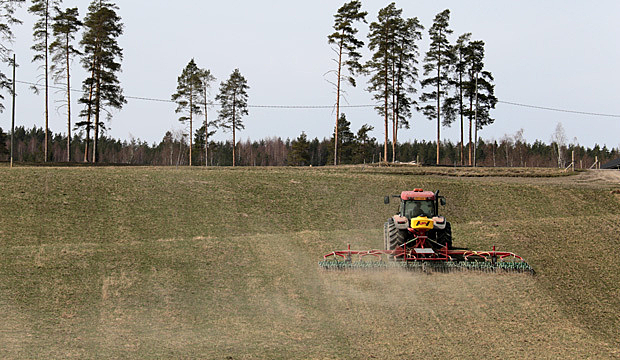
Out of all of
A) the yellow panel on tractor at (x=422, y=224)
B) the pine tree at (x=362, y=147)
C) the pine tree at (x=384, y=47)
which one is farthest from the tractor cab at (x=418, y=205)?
the pine tree at (x=362, y=147)

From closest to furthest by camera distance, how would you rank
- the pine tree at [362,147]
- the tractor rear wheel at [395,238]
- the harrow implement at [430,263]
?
the harrow implement at [430,263], the tractor rear wheel at [395,238], the pine tree at [362,147]

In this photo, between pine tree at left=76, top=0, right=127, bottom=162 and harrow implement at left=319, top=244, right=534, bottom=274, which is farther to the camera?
pine tree at left=76, top=0, right=127, bottom=162

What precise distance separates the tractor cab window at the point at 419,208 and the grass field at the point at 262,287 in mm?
2937

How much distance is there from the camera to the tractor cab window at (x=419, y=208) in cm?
1962

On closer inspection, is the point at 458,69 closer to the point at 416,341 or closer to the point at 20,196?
the point at 20,196

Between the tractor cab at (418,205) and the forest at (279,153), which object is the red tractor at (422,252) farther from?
the forest at (279,153)

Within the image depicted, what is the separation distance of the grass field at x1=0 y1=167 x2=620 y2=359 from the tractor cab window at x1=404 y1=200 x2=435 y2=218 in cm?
294

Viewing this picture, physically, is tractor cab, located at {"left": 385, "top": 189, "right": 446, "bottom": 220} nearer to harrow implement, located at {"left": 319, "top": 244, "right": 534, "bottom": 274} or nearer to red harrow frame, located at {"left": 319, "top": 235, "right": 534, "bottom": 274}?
red harrow frame, located at {"left": 319, "top": 235, "right": 534, "bottom": 274}

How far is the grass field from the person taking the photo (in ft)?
41.2

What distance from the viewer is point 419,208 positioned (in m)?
19.7

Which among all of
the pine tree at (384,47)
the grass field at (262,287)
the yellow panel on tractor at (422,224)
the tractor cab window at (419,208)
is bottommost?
the grass field at (262,287)

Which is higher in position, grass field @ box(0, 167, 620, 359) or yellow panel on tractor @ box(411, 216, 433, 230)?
yellow panel on tractor @ box(411, 216, 433, 230)

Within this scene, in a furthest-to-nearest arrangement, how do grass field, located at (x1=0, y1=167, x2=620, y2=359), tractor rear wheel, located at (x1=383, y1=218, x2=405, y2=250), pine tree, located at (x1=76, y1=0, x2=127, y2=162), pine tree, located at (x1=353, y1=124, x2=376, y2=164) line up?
pine tree, located at (x1=353, y1=124, x2=376, y2=164), pine tree, located at (x1=76, y1=0, x2=127, y2=162), tractor rear wheel, located at (x1=383, y1=218, x2=405, y2=250), grass field, located at (x1=0, y1=167, x2=620, y2=359)

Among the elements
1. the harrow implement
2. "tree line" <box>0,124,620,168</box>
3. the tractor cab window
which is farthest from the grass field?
"tree line" <box>0,124,620,168</box>
